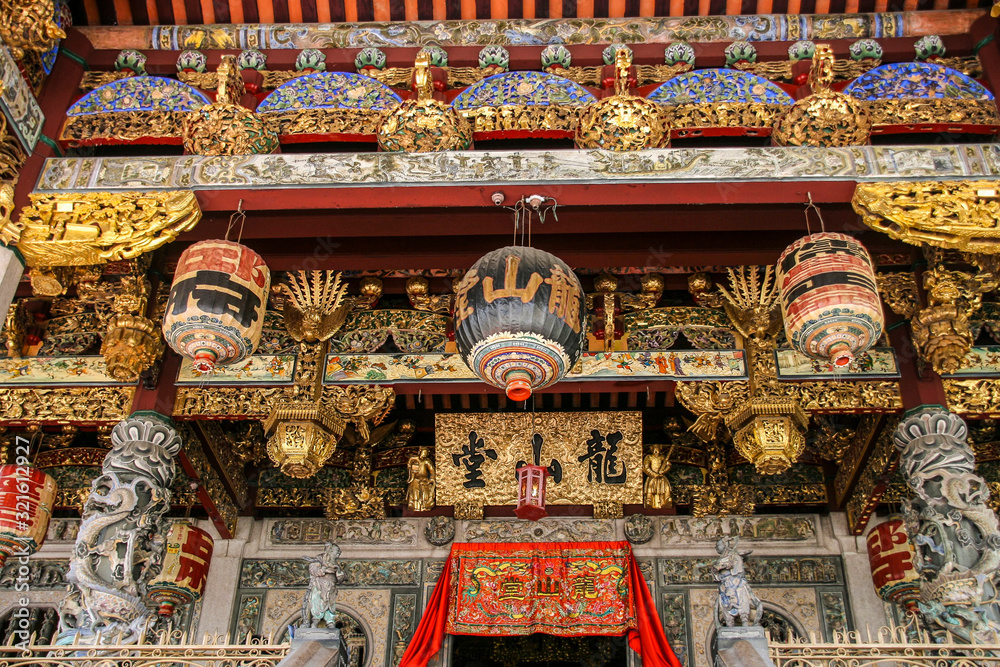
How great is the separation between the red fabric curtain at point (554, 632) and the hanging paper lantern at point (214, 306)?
3377mm

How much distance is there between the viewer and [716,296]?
6.54 metres

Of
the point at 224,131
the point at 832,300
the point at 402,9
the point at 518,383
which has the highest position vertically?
the point at 402,9

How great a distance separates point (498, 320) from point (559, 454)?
3.11 metres

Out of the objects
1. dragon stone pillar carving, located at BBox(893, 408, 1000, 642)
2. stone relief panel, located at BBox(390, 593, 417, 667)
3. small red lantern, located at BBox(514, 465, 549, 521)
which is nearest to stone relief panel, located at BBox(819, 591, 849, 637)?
dragon stone pillar carving, located at BBox(893, 408, 1000, 642)

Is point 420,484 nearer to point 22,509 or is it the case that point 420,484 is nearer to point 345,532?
point 345,532

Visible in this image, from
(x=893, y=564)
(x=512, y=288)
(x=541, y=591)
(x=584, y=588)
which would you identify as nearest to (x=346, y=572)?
(x=541, y=591)

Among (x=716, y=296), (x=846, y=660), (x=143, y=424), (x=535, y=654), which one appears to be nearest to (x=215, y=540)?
(x=143, y=424)

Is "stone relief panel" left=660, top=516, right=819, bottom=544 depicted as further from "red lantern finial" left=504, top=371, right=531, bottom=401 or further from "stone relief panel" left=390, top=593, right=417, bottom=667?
"red lantern finial" left=504, top=371, right=531, bottom=401

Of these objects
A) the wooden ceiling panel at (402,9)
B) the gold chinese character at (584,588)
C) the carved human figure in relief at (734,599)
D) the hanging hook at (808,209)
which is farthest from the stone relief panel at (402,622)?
the wooden ceiling panel at (402,9)

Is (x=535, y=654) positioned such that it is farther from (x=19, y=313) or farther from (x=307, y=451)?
(x=19, y=313)

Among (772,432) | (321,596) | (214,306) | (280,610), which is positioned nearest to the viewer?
(214,306)

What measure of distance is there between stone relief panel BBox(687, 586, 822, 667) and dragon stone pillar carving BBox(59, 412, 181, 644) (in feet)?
15.0

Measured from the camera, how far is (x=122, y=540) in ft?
17.4

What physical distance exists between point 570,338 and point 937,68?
12.0 ft
